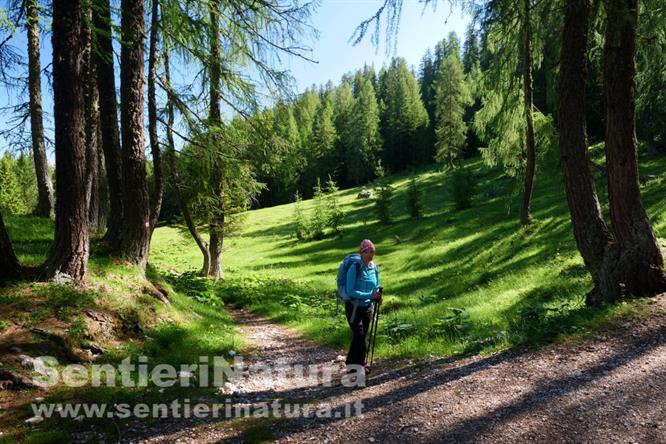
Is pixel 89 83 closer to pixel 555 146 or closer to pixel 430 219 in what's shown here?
pixel 555 146

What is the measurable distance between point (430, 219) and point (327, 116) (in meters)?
55.5

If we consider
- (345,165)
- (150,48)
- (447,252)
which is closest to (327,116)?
(345,165)

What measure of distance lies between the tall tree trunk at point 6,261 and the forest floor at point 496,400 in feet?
12.8

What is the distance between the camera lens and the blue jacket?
6.26 m

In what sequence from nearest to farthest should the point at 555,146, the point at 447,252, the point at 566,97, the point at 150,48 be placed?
the point at 566,97
the point at 150,48
the point at 555,146
the point at 447,252

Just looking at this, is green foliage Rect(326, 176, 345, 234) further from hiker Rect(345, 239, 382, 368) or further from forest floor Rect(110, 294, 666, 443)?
forest floor Rect(110, 294, 666, 443)

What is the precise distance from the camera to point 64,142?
266 inches

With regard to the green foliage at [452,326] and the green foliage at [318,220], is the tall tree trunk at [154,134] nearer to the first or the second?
the green foliage at [452,326]

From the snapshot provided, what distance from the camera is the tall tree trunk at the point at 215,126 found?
9227 millimetres

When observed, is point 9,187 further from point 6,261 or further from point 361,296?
point 361,296

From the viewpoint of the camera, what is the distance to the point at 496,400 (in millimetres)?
4695

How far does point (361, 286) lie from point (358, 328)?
65 cm

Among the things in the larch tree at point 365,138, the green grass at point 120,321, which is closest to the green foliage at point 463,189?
the green grass at point 120,321

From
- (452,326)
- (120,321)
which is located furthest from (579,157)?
(120,321)
